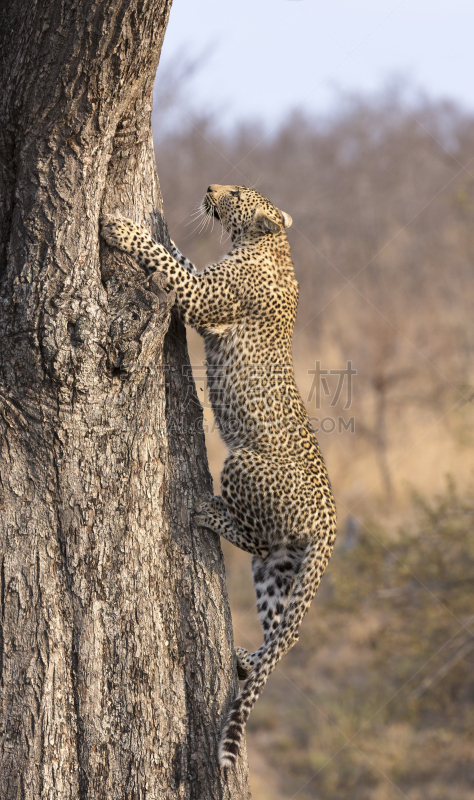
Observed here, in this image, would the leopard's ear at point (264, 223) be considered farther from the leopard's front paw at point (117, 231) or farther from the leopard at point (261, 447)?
the leopard's front paw at point (117, 231)

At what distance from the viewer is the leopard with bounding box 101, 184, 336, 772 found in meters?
4.64

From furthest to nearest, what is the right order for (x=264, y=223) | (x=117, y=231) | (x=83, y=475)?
(x=264, y=223)
(x=117, y=231)
(x=83, y=475)

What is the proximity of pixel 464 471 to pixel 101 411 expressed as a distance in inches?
443

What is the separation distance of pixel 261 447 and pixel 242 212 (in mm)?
2067

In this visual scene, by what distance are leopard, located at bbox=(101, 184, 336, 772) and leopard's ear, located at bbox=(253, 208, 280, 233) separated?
0.47 metres

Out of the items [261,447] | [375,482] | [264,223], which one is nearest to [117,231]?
[261,447]

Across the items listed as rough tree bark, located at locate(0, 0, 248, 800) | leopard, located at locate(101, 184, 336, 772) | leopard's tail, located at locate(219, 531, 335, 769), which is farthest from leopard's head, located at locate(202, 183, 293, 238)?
leopard's tail, located at locate(219, 531, 335, 769)

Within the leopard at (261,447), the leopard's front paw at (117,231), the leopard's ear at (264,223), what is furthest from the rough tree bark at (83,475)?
the leopard's ear at (264,223)

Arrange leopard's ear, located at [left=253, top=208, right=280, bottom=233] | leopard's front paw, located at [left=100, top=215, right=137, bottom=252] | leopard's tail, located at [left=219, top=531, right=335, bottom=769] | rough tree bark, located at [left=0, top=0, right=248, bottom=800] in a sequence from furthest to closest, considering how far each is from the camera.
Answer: leopard's ear, located at [left=253, top=208, right=280, bottom=233] → leopard's tail, located at [left=219, top=531, right=335, bottom=769] → leopard's front paw, located at [left=100, top=215, right=137, bottom=252] → rough tree bark, located at [left=0, top=0, right=248, bottom=800]

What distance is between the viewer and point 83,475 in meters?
3.68

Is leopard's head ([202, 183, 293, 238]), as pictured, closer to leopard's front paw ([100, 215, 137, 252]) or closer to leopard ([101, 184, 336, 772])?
leopard ([101, 184, 336, 772])

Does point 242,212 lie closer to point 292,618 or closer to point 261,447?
point 261,447

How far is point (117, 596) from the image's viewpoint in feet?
12.2

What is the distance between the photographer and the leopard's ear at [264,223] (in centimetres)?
580
